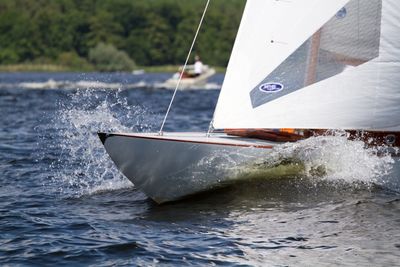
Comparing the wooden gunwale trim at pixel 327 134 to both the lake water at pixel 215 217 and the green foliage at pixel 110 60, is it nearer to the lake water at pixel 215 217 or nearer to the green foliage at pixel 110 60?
the lake water at pixel 215 217

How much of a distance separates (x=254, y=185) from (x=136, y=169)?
146 cm

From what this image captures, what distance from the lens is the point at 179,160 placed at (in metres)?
9.89

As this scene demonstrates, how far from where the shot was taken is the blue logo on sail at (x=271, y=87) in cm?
1028

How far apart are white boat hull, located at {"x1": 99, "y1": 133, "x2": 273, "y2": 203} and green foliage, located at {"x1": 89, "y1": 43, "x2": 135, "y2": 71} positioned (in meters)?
102

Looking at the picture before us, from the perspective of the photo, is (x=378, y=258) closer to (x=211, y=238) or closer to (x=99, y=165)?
(x=211, y=238)

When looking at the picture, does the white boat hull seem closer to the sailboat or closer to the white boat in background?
the sailboat

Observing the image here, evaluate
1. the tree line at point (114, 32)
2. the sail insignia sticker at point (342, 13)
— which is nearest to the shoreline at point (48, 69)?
the tree line at point (114, 32)

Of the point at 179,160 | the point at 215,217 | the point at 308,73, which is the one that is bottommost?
the point at 215,217

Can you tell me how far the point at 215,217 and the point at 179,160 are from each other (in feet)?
2.51

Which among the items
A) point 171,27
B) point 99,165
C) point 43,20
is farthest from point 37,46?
point 99,165

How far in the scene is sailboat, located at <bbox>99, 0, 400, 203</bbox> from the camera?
1021 cm

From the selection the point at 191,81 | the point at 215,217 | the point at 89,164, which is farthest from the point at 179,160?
the point at 191,81

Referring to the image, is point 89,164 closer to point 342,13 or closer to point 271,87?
point 271,87

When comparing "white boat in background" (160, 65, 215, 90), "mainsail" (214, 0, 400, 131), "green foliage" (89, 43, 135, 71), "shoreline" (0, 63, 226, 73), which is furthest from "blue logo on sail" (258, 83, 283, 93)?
"shoreline" (0, 63, 226, 73)
